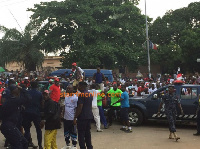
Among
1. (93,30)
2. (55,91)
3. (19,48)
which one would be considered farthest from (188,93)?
(19,48)

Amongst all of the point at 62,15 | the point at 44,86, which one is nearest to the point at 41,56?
the point at 62,15

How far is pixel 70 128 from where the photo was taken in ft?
23.8

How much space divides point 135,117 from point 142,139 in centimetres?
222

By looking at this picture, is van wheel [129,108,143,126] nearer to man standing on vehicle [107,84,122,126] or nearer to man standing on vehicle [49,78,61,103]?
man standing on vehicle [107,84,122,126]

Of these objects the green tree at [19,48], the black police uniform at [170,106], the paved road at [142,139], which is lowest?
the paved road at [142,139]

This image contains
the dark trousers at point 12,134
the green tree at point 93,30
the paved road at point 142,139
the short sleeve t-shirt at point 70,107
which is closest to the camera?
the dark trousers at point 12,134

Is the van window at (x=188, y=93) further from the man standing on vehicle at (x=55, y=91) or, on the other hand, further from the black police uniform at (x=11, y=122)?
the black police uniform at (x=11, y=122)

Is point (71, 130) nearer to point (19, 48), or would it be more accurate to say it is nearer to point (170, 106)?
point (170, 106)

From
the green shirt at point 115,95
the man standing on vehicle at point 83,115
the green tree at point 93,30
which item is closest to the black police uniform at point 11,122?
the man standing on vehicle at point 83,115

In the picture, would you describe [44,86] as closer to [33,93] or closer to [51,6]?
[33,93]

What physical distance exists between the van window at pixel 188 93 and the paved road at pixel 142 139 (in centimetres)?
122

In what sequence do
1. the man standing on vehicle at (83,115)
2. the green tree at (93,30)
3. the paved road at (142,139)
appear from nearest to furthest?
the man standing on vehicle at (83,115) < the paved road at (142,139) < the green tree at (93,30)

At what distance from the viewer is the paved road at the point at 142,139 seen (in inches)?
314

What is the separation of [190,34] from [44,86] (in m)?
24.0
